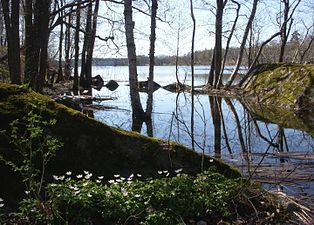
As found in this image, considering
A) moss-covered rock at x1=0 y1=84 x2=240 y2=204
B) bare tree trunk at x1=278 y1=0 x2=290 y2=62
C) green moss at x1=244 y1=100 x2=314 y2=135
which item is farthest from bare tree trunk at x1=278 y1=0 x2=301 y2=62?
moss-covered rock at x1=0 y1=84 x2=240 y2=204

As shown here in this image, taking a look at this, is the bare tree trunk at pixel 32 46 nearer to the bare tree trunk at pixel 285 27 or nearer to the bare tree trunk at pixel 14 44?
the bare tree trunk at pixel 14 44

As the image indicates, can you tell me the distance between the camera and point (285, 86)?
1900cm

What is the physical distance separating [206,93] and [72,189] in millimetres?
22185

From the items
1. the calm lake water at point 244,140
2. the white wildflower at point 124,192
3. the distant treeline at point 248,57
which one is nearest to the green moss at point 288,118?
the calm lake water at point 244,140

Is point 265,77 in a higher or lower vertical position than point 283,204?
higher

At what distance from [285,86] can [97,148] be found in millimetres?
15682

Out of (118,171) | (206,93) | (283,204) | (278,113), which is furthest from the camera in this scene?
(206,93)

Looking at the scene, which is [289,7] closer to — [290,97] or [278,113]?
[290,97]

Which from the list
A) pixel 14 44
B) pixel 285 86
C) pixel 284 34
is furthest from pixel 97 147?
pixel 284 34

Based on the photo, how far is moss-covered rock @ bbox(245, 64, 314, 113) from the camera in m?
17.2

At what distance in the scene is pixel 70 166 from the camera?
4.95 meters

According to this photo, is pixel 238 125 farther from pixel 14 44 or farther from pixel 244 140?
pixel 14 44

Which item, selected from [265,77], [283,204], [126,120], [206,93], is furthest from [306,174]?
[206,93]

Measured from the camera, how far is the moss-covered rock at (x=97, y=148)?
494cm
